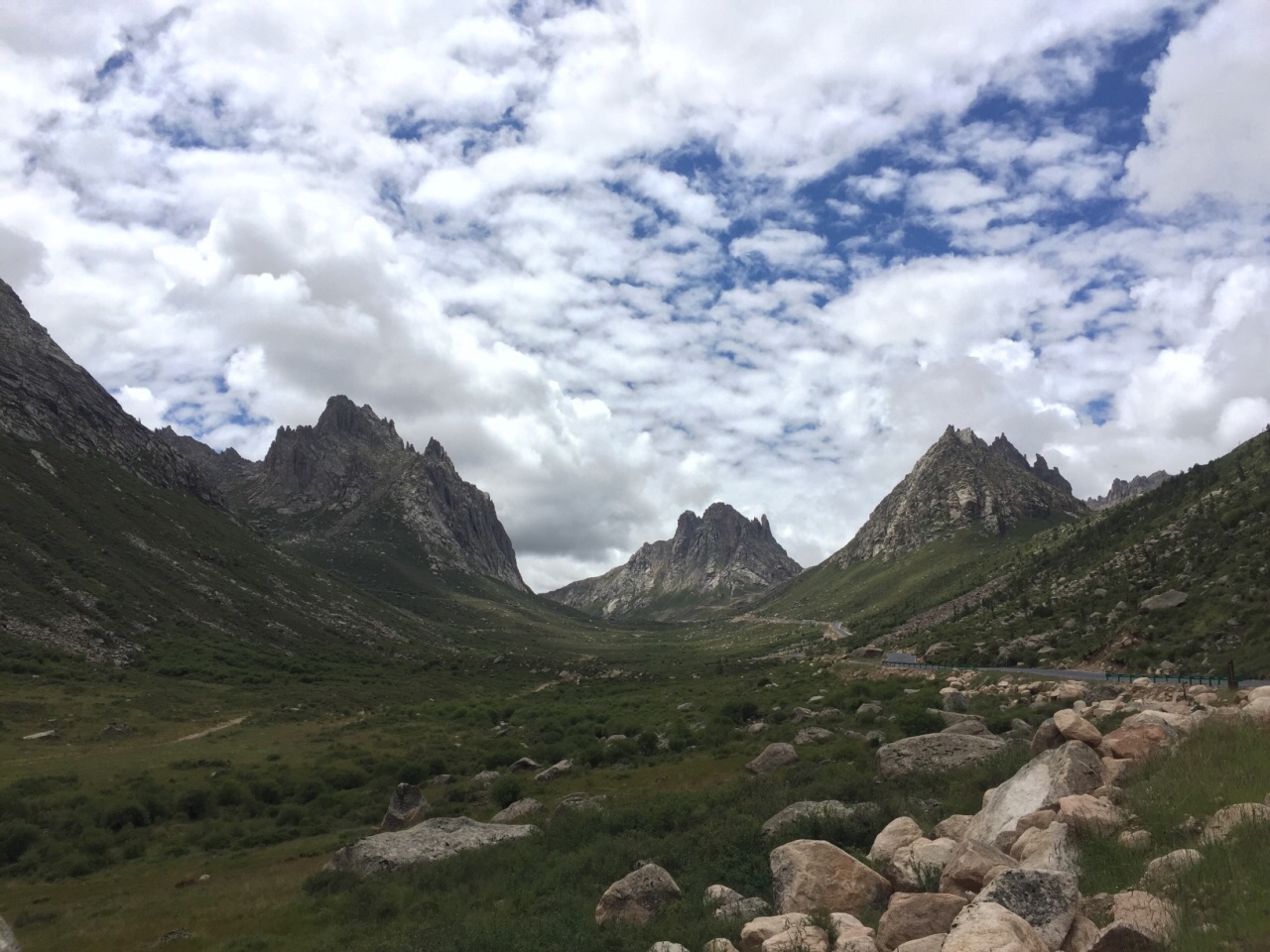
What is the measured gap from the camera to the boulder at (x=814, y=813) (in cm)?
2072

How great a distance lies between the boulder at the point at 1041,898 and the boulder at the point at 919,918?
40.3 inches

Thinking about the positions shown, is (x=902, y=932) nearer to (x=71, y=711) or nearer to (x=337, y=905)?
(x=337, y=905)

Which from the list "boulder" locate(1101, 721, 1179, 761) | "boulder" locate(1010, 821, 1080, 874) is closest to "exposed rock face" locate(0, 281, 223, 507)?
"boulder" locate(1010, 821, 1080, 874)

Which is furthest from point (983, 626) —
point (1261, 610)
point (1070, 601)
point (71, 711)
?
point (71, 711)

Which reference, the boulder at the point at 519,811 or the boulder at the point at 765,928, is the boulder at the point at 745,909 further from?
the boulder at the point at 519,811

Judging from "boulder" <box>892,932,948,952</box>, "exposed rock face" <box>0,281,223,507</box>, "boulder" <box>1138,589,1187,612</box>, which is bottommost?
"boulder" <box>892,932,948,952</box>

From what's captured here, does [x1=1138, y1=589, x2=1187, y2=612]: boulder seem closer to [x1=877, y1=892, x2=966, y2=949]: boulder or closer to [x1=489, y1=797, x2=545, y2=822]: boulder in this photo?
[x1=489, y1=797, x2=545, y2=822]: boulder

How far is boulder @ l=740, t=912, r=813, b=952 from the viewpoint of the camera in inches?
488

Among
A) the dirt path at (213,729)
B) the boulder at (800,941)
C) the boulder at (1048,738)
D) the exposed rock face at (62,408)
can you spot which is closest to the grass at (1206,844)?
the boulder at (1048,738)

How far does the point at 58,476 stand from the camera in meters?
134

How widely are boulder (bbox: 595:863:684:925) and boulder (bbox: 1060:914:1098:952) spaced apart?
9.74m

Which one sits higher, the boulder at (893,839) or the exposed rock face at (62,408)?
the exposed rock face at (62,408)

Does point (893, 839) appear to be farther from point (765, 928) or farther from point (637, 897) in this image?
point (637, 897)

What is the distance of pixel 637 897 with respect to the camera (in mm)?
17031
